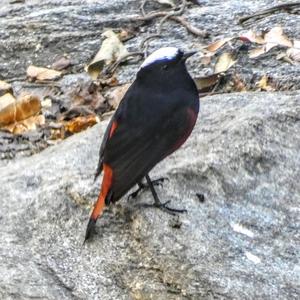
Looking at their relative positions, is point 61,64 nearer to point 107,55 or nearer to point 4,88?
point 107,55

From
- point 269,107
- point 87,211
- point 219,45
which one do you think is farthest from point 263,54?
point 87,211

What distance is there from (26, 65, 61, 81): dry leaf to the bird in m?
1.89

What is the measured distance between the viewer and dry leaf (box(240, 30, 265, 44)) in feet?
20.5

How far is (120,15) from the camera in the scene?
22.9 feet

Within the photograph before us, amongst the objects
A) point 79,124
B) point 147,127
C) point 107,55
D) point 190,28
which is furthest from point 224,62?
point 147,127

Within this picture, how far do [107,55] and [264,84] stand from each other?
116 centimetres

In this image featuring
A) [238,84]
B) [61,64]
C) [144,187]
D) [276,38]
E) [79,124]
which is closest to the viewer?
[144,187]

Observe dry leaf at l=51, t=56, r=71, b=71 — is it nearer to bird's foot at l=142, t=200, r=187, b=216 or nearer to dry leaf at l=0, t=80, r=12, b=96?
dry leaf at l=0, t=80, r=12, b=96

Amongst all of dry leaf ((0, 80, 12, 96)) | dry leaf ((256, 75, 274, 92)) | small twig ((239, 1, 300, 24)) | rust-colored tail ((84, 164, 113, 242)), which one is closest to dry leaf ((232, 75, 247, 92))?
dry leaf ((256, 75, 274, 92))

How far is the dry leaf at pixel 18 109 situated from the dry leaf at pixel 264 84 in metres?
1.31

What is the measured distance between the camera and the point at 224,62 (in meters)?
6.09

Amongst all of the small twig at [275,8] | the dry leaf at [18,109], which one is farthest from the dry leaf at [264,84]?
the dry leaf at [18,109]

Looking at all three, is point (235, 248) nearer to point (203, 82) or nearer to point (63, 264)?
point (63, 264)

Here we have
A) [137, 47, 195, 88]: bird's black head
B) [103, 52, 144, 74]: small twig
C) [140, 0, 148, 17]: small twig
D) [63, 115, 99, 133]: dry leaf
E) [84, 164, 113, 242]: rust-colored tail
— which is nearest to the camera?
[84, 164, 113, 242]: rust-colored tail
